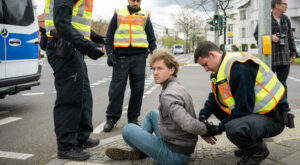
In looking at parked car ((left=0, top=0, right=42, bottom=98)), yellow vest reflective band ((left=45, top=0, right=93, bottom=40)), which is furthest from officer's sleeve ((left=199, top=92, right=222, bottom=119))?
parked car ((left=0, top=0, right=42, bottom=98))

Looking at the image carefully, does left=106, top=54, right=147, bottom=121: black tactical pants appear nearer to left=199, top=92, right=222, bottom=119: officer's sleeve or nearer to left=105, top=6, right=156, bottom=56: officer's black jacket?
left=105, top=6, right=156, bottom=56: officer's black jacket

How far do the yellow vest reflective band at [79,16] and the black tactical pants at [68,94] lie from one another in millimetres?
Answer: 245

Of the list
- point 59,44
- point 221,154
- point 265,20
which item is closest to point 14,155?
point 59,44

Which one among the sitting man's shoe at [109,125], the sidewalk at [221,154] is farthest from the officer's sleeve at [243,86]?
the sitting man's shoe at [109,125]

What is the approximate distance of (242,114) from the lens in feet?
8.84

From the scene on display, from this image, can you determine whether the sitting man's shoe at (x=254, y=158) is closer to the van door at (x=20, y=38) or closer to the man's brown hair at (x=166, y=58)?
the man's brown hair at (x=166, y=58)

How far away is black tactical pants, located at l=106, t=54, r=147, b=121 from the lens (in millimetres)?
4680

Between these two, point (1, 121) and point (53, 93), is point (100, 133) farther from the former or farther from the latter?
point (53, 93)

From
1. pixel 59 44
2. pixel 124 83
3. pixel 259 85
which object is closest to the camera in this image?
pixel 259 85

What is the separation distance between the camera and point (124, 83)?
4727 mm

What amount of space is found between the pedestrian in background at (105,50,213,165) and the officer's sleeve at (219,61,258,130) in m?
0.35

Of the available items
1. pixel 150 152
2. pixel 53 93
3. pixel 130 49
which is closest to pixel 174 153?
pixel 150 152

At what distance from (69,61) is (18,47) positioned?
314 centimetres

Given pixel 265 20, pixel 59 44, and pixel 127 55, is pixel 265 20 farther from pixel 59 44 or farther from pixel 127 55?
pixel 59 44
